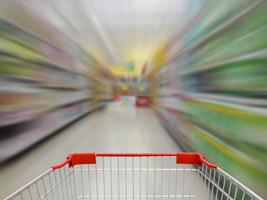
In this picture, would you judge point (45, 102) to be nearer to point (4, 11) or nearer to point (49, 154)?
point (49, 154)

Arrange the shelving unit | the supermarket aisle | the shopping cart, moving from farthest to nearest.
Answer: the shelving unit → the supermarket aisle → the shopping cart

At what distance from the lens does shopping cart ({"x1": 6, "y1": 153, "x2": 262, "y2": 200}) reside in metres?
0.82

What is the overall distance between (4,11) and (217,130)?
7.34ft

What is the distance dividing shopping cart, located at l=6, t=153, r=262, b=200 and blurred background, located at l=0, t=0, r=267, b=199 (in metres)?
0.19

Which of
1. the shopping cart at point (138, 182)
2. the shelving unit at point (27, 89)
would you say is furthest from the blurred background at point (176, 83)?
the shopping cart at point (138, 182)

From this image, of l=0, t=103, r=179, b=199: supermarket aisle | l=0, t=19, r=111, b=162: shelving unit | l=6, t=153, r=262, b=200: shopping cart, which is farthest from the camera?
l=0, t=19, r=111, b=162: shelving unit

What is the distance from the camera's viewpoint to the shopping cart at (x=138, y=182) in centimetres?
82

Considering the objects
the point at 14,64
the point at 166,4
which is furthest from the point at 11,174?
the point at 166,4

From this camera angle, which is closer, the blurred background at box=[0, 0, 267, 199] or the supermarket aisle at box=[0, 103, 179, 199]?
the blurred background at box=[0, 0, 267, 199]

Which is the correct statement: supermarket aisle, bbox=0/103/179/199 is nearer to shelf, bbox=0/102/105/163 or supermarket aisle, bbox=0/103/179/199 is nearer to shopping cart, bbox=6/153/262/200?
shelf, bbox=0/102/105/163

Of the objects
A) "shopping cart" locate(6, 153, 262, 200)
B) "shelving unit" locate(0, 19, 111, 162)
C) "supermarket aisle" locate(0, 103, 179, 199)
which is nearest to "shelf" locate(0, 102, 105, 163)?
"shelving unit" locate(0, 19, 111, 162)

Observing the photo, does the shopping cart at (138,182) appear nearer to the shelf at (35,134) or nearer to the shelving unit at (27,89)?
the shelf at (35,134)

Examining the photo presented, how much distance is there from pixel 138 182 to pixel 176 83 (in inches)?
62.6

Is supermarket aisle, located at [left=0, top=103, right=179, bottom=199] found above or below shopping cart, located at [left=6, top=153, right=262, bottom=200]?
below
